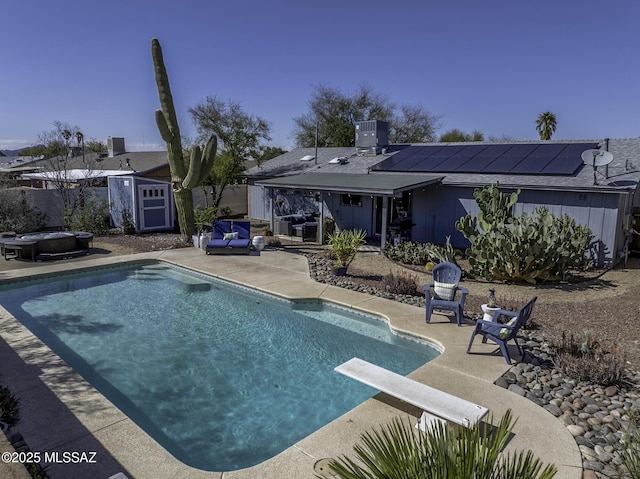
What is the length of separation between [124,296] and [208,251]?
4501 mm

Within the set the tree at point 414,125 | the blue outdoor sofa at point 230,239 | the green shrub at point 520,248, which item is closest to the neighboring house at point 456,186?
the green shrub at point 520,248

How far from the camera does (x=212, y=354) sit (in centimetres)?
780

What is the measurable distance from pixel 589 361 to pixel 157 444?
5.84 meters

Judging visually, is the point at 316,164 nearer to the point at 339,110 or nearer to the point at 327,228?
the point at 327,228

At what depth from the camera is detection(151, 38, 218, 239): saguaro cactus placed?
16312 millimetres

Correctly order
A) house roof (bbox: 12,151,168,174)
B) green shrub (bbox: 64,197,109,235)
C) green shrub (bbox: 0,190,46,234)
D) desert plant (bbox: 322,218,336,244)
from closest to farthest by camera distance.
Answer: desert plant (bbox: 322,218,336,244), green shrub (bbox: 0,190,46,234), green shrub (bbox: 64,197,109,235), house roof (bbox: 12,151,168,174)

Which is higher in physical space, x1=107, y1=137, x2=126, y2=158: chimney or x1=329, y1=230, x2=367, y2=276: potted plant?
x1=107, y1=137, x2=126, y2=158: chimney

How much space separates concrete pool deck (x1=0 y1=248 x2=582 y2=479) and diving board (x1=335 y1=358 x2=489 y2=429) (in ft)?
1.00

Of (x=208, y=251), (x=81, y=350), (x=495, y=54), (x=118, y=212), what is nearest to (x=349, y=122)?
(x=495, y=54)

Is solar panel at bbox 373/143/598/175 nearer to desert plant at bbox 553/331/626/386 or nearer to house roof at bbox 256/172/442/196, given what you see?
house roof at bbox 256/172/442/196

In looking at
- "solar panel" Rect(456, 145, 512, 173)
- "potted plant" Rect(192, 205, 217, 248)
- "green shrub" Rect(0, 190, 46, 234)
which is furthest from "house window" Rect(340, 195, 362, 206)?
"green shrub" Rect(0, 190, 46, 234)

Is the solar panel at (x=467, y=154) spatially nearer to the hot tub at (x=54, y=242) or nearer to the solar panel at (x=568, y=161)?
the solar panel at (x=568, y=161)

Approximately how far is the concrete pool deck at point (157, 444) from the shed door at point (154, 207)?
11.4 meters

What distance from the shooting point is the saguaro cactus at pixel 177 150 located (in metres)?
16.3
